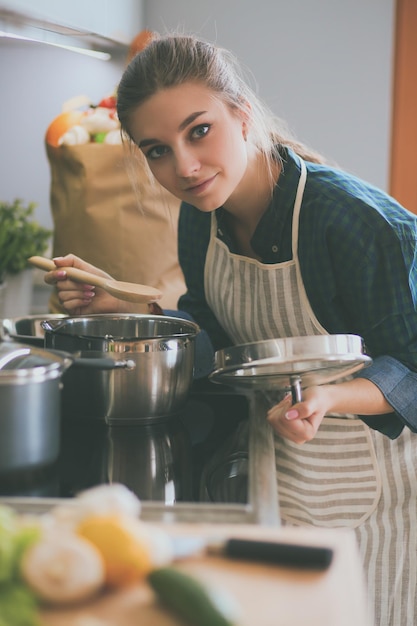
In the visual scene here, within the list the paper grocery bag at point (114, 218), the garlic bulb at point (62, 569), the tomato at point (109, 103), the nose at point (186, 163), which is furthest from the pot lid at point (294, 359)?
the tomato at point (109, 103)

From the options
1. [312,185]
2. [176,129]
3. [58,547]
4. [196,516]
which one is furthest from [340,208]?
[58,547]

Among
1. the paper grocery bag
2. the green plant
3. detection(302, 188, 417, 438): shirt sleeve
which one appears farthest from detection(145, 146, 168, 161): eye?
the green plant

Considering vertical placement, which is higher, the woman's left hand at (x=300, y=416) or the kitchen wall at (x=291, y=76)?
the kitchen wall at (x=291, y=76)

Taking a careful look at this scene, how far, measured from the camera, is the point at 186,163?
1068 millimetres

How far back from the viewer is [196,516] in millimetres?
626

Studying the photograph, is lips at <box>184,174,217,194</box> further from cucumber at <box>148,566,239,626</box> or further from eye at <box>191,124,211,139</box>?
cucumber at <box>148,566,239,626</box>

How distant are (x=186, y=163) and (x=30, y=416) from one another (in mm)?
489

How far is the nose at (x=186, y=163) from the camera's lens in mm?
1064

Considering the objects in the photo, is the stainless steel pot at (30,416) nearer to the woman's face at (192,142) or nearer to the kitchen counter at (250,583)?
the kitchen counter at (250,583)

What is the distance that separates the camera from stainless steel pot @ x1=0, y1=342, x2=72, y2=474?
68 centimetres

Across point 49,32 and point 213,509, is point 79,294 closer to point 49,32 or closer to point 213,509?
point 213,509

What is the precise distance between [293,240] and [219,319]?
0.23 metres

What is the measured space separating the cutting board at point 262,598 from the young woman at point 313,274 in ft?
1.51

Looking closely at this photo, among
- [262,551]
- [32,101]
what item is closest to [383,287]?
[262,551]
